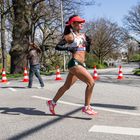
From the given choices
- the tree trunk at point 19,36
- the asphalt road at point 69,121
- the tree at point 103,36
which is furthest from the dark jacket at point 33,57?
the tree at point 103,36

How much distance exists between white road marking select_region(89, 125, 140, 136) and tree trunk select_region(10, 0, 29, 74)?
21.3 m

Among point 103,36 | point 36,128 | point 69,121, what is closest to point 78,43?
point 69,121

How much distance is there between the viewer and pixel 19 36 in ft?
90.3

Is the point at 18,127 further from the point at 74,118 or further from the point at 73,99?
the point at 73,99

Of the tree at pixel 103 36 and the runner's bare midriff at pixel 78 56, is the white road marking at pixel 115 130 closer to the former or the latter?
the runner's bare midriff at pixel 78 56

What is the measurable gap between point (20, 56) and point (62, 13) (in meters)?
8.72

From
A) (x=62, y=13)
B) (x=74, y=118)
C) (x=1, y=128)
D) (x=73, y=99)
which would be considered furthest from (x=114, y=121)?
(x=62, y=13)

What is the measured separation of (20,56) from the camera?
2780 centimetres

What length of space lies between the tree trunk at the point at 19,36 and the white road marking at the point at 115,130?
69.8 feet

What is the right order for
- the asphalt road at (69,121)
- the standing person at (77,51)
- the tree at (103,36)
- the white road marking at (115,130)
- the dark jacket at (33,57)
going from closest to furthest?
the asphalt road at (69,121), the white road marking at (115,130), the standing person at (77,51), the dark jacket at (33,57), the tree at (103,36)

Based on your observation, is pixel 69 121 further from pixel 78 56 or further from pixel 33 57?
pixel 33 57

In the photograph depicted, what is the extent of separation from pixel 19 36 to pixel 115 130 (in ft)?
74.9

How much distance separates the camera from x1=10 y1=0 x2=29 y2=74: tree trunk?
26.8 meters

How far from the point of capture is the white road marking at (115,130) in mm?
5309
